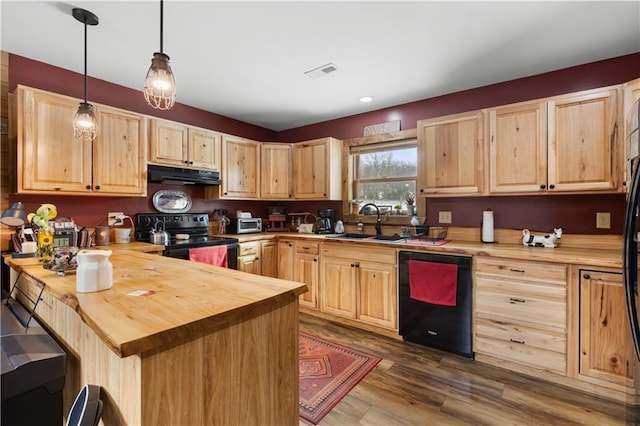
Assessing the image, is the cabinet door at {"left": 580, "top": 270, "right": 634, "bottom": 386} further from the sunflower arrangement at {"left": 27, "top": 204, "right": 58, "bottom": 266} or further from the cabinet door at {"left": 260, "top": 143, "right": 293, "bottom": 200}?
the sunflower arrangement at {"left": 27, "top": 204, "right": 58, "bottom": 266}

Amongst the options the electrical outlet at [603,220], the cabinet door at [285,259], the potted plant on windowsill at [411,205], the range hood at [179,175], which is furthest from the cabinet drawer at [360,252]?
the electrical outlet at [603,220]

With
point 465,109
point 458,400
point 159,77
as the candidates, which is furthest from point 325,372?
point 465,109

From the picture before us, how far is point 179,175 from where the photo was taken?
3.06 meters

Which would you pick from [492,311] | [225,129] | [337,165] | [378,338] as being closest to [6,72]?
[225,129]

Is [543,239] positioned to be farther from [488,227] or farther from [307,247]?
[307,247]

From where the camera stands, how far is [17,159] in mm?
2170

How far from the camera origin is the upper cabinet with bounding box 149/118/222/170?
296 cm

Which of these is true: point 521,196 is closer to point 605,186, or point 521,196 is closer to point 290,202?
point 605,186

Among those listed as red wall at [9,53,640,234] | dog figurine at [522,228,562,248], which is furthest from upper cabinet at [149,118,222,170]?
dog figurine at [522,228,562,248]

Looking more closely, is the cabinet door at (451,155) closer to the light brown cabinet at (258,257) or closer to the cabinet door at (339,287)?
the cabinet door at (339,287)

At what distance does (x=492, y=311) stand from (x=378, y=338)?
1.05 metres

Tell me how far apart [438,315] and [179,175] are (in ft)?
9.26

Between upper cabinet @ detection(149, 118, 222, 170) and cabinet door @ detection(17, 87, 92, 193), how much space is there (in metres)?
0.58

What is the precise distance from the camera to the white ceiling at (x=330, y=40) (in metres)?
1.84
